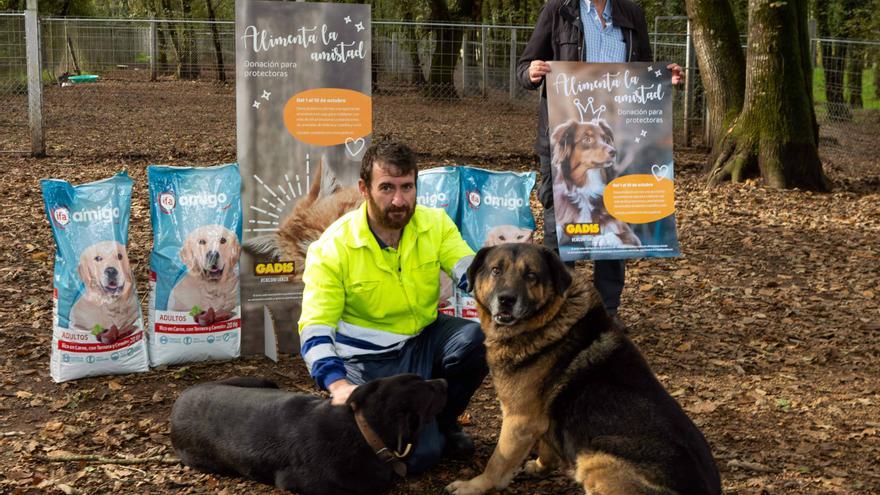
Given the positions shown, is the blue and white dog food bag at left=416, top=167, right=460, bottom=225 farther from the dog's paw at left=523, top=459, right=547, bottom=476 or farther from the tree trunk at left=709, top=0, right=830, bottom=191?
the tree trunk at left=709, top=0, right=830, bottom=191

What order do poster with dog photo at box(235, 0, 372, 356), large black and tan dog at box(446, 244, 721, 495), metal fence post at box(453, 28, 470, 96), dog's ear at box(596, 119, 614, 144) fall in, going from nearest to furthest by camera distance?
large black and tan dog at box(446, 244, 721, 495) → poster with dog photo at box(235, 0, 372, 356) → dog's ear at box(596, 119, 614, 144) → metal fence post at box(453, 28, 470, 96)

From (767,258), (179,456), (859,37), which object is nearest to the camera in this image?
(179,456)

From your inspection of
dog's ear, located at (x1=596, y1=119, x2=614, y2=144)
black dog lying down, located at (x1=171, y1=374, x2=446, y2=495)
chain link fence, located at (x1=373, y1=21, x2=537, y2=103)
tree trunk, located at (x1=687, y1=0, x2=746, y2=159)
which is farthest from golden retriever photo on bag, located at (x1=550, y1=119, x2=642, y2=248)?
chain link fence, located at (x1=373, y1=21, x2=537, y2=103)

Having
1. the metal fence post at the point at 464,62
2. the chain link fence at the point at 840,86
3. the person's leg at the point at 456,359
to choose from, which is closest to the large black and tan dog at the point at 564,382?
the person's leg at the point at 456,359

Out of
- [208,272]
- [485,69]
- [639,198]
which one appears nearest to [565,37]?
[639,198]

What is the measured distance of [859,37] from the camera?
2136 centimetres

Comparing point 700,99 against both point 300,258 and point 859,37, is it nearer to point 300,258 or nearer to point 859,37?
point 859,37

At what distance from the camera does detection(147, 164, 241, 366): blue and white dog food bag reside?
554 cm

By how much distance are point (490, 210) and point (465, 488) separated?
221cm

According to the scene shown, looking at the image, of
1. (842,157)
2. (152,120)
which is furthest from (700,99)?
(152,120)

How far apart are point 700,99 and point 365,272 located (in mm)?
13391

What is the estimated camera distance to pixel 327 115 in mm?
5797

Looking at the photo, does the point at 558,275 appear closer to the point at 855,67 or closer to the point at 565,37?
the point at 565,37

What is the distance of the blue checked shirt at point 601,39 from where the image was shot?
6070 mm
